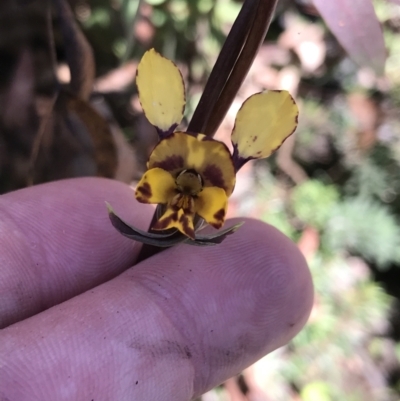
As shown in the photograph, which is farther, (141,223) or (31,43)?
(31,43)

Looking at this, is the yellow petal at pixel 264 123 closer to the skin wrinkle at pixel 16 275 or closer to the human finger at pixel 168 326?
the human finger at pixel 168 326

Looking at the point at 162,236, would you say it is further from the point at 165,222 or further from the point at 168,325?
the point at 168,325

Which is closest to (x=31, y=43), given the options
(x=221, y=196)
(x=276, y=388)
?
(x=221, y=196)

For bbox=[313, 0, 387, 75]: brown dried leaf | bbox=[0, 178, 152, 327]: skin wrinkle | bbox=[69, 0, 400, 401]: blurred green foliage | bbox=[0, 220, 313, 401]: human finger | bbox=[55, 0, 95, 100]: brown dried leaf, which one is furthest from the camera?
bbox=[69, 0, 400, 401]: blurred green foliage

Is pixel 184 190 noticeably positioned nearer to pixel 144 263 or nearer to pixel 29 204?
pixel 144 263

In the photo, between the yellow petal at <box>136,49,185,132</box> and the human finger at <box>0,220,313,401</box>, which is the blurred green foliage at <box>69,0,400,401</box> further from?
the yellow petal at <box>136,49,185,132</box>

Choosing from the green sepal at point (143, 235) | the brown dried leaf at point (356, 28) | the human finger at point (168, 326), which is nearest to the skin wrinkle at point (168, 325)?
the human finger at point (168, 326)

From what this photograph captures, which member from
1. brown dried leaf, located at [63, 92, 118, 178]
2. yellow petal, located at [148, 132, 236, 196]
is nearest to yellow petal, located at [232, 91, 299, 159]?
yellow petal, located at [148, 132, 236, 196]
